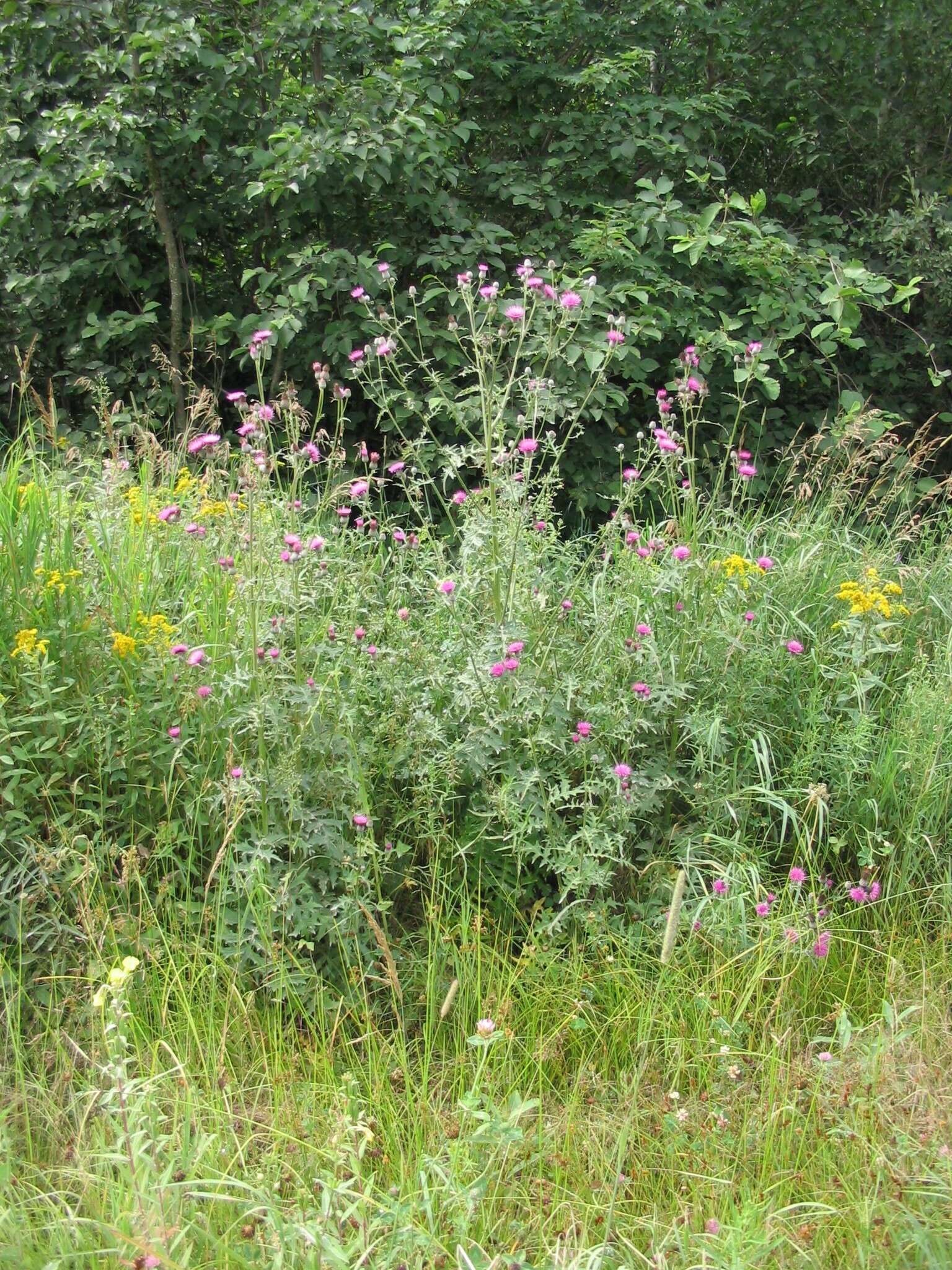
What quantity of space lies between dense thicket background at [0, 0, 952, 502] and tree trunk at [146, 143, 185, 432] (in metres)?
0.02

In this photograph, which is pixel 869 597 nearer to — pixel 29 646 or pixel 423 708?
pixel 423 708

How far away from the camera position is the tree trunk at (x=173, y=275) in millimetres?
5352

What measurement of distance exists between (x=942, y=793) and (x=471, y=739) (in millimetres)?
1286

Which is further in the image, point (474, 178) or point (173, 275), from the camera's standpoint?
point (474, 178)

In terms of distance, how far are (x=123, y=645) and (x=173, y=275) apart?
11.1 ft

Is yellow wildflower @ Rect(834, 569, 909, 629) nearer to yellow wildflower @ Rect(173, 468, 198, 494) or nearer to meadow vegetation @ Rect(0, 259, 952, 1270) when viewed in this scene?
meadow vegetation @ Rect(0, 259, 952, 1270)

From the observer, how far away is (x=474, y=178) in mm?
5828

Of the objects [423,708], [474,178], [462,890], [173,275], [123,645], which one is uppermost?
[474,178]

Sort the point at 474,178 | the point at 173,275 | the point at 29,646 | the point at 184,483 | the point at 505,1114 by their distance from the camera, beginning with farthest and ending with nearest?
the point at 474,178
the point at 173,275
the point at 184,483
the point at 29,646
the point at 505,1114

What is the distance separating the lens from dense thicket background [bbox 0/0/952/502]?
A: 4930 mm

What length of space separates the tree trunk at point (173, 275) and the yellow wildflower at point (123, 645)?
9.50ft

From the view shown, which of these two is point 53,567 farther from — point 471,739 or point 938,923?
point 938,923

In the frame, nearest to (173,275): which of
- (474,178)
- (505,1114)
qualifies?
(474,178)

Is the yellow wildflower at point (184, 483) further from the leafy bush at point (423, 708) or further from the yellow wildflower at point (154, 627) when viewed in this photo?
the yellow wildflower at point (154, 627)
